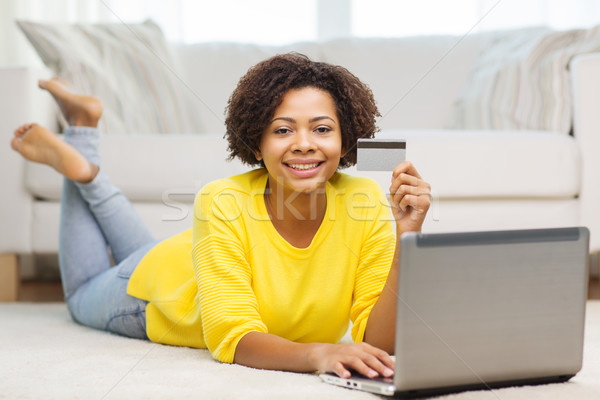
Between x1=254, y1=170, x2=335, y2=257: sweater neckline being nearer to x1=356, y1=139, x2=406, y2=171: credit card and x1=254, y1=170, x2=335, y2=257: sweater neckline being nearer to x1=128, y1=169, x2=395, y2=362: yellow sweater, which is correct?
x1=128, y1=169, x2=395, y2=362: yellow sweater

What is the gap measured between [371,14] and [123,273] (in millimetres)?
1847

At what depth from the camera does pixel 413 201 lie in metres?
0.96

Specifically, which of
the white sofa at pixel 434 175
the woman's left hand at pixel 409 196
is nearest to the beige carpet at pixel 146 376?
the woman's left hand at pixel 409 196

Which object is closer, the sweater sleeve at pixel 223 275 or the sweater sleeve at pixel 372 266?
the sweater sleeve at pixel 223 275

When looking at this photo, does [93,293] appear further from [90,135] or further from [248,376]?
[248,376]

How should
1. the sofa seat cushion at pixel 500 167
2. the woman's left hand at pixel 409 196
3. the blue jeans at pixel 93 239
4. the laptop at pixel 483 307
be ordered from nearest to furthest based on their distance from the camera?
the laptop at pixel 483 307, the woman's left hand at pixel 409 196, the blue jeans at pixel 93 239, the sofa seat cushion at pixel 500 167

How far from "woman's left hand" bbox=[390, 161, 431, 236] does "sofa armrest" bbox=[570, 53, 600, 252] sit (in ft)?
3.25

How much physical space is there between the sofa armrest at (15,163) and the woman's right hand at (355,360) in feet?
3.89

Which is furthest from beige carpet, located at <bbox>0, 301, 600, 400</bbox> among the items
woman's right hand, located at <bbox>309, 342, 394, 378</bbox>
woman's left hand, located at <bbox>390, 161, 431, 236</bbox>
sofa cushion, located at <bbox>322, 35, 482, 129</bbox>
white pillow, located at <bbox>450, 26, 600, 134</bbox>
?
sofa cushion, located at <bbox>322, 35, 482, 129</bbox>

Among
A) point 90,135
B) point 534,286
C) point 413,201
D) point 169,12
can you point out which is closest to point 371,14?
point 169,12

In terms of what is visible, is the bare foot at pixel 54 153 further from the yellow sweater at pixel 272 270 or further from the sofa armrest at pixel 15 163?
the yellow sweater at pixel 272 270

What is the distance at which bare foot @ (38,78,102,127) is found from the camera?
1586mm

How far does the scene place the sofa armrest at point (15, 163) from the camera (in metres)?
1.80

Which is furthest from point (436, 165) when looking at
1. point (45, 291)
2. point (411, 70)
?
point (45, 291)
